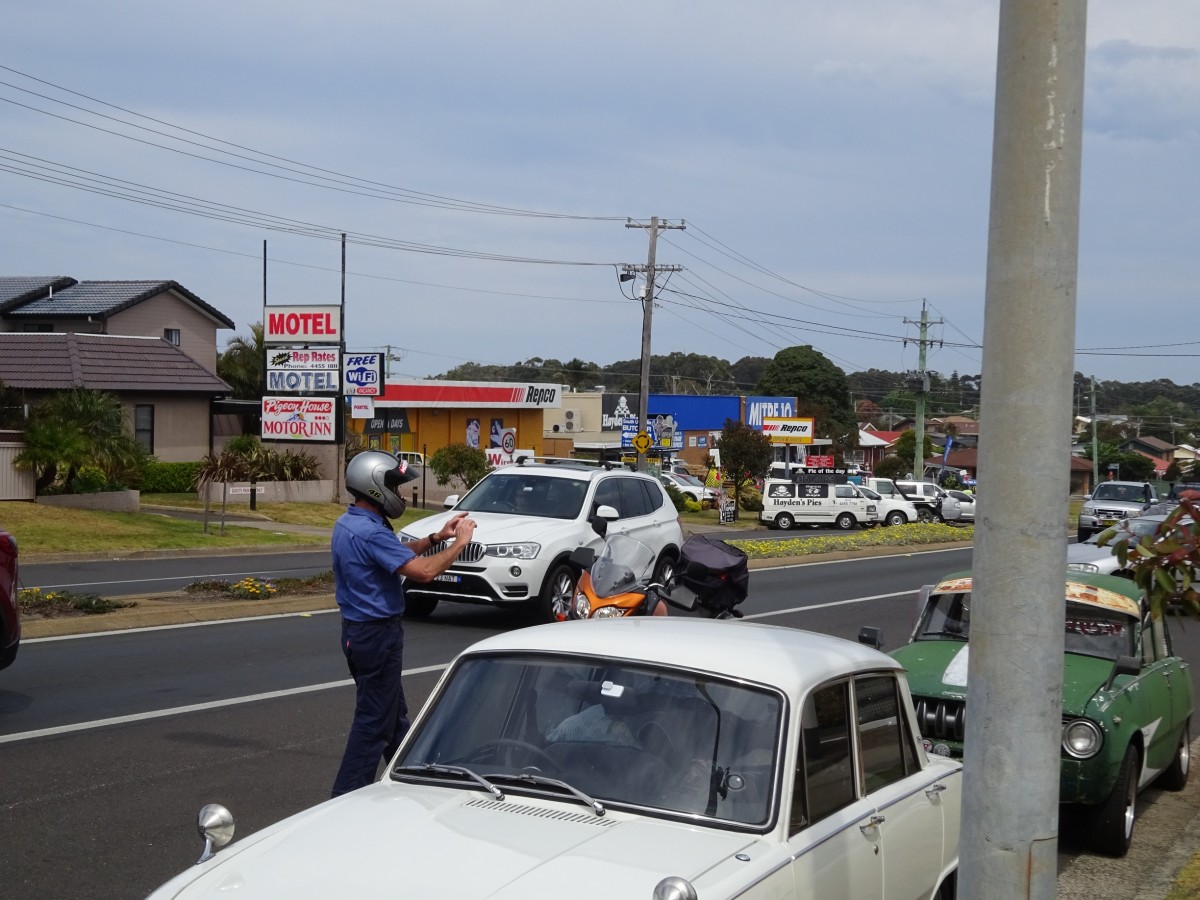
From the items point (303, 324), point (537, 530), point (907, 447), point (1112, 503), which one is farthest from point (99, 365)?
point (907, 447)

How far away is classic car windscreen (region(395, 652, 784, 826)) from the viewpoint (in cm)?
436

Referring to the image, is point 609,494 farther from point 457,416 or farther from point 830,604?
point 457,416

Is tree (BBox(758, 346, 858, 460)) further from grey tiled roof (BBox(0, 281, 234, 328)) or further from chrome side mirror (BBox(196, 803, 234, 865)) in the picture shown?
chrome side mirror (BBox(196, 803, 234, 865))

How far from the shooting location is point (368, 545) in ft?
21.2

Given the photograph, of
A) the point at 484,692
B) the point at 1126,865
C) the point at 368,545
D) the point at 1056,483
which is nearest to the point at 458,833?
the point at 484,692

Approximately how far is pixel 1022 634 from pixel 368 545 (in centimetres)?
354

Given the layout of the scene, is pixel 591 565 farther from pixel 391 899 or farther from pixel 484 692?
pixel 391 899

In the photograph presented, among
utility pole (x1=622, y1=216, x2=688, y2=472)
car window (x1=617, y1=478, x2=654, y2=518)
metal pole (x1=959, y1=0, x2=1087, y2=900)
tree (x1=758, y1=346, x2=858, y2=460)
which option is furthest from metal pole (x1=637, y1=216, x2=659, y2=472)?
tree (x1=758, y1=346, x2=858, y2=460)

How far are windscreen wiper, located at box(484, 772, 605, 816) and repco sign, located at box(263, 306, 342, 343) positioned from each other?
39635 mm

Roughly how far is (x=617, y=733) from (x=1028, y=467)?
5.42ft

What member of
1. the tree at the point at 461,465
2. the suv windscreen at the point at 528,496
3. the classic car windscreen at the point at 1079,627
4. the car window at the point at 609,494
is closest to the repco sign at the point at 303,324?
the tree at the point at 461,465

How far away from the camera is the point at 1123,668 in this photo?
7.98m

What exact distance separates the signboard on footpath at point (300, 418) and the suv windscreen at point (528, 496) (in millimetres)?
27477

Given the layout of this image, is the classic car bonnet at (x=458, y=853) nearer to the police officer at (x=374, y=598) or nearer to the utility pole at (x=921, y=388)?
the police officer at (x=374, y=598)
